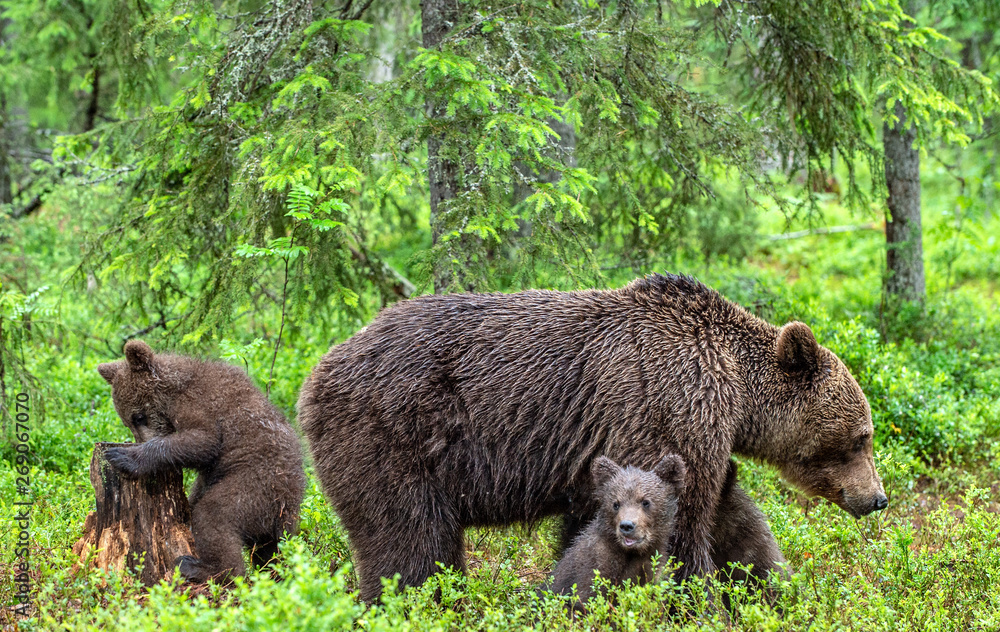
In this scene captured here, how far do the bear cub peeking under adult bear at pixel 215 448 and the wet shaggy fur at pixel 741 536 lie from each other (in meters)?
2.75

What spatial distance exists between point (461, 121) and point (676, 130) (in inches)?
82.3

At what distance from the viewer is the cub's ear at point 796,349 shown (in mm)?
5359

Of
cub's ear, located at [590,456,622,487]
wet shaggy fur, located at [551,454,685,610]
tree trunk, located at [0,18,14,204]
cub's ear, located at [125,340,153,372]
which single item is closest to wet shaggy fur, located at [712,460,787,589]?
wet shaggy fur, located at [551,454,685,610]

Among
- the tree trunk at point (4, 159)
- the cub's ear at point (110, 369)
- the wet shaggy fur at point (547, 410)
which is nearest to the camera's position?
the wet shaggy fur at point (547, 410)

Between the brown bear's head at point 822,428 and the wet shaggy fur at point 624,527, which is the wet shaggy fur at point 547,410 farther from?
the wet shaggy fur at point 624,527

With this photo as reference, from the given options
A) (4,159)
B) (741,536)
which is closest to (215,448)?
(741,536)

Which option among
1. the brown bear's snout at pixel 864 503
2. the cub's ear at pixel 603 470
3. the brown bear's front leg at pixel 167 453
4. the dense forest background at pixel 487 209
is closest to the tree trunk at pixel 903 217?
the dense forest background at pixel 487 209

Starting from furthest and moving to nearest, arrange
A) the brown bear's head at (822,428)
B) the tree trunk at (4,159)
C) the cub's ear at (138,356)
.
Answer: the tree trunk at (4,159) < the cub's ear at (138,356) < the brown bear's head at (822,428)

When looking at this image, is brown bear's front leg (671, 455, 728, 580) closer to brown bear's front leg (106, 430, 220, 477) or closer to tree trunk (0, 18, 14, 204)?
brown bear's front leg (106, 430, 220, 477)

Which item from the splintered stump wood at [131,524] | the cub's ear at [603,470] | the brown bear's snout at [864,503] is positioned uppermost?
the cub's ear at [603,470]

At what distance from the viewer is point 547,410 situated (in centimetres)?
530

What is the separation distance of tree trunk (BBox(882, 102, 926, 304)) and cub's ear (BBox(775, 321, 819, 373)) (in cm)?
590

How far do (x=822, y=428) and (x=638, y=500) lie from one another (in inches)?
58.1

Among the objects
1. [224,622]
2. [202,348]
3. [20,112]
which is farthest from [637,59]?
[20,112]
